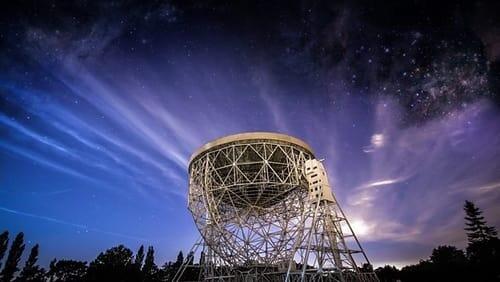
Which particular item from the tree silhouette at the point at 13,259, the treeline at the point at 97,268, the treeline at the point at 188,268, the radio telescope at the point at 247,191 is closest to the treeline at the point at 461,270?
the treeline at the point at 188,268

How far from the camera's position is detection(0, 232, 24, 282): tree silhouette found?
144ft

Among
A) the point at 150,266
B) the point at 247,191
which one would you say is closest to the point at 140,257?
the point at 150,266

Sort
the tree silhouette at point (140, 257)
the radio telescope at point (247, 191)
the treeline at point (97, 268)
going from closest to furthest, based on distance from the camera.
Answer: the radio telescope at point (247, 191) → the treeline at point (97, 268) → the tree silhouette at point (140, 257)

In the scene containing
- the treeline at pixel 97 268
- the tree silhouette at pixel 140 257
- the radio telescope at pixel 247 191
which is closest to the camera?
the radio telescope at pixel 247 191

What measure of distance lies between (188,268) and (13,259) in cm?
2586

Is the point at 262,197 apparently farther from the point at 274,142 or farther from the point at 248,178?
the point at 274,142

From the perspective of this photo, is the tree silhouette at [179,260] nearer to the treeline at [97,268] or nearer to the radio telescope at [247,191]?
the treeline at [97,268]

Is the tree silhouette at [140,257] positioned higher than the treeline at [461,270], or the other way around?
the tree silhouette at [140,257]

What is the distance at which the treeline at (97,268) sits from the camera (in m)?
40.6

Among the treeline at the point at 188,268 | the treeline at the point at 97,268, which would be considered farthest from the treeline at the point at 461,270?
the treeline at the point at 97,268

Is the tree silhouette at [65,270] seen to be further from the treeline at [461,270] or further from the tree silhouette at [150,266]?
the treeline at [461,270]

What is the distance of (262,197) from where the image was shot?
21844 millimetres

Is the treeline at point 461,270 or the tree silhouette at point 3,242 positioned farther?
the tree silhouette at point 3,242

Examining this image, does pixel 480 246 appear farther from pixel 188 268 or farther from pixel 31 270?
pixel 31 270
